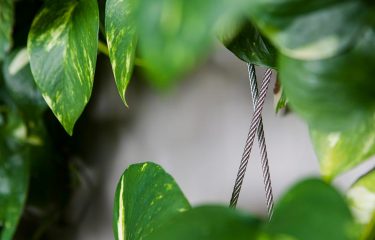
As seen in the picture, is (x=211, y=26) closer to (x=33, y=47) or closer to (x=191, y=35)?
(x=191, y=35)

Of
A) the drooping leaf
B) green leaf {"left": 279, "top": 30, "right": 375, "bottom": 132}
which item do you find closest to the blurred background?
green leaf {"left": 279, "top": 30, "right": 375, "bottom": 132}

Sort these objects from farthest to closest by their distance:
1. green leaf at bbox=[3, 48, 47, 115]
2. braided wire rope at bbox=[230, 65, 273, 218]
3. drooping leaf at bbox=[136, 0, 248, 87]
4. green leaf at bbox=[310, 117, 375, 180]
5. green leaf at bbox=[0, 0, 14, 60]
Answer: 1. green leaf at bbox=[3, 48, 47, 115]
2. green leaf at bbox=[0, 0, 14, 60]
3. braided wire rope at bbox=[230, 65, 273, 218]
4. green leaf at bbox=[310, 117, 375, 180]
5. drooping leaf at bbox=[136, 0, 248, 87]

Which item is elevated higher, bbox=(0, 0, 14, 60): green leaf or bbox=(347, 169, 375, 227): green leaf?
bbox=(347, 169, 375, 227): green leaf

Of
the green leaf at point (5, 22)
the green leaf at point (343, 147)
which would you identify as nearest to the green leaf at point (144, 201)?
the green leaf at point (343, 147)

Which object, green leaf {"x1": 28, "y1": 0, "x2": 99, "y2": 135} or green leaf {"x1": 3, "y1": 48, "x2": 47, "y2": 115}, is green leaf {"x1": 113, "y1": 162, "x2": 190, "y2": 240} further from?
green leaf {"x1": 3, "y1": 48, "x2": 47, "y2": 115}

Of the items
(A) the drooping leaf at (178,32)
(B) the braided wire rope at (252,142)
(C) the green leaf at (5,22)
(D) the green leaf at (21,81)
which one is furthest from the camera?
(D) the green leaf at (21,81)

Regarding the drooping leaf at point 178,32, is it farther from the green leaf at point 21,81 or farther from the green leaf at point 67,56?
the green leaf at point 21,81

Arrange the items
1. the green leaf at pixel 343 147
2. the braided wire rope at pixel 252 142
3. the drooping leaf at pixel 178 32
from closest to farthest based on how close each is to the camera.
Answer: the drooping leaf at pixel 178 32 → the green leaf at pixel 343 147 → the braided wire rope at pixel 252 142
